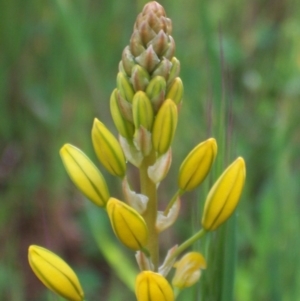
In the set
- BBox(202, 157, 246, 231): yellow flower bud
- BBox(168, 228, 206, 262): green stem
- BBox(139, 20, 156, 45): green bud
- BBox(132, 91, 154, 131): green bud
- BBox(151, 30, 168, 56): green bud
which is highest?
BBox(139, 20, 156, 45): green bud

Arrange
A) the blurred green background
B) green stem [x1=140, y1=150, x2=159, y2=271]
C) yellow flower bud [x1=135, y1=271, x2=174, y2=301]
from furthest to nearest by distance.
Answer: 1. the blurred green background
2. green stem [x1=140, y1=150, x2=159, y2=271]
3. yellow flower bud [x1=135, y1=271, x2=174, y2=301]

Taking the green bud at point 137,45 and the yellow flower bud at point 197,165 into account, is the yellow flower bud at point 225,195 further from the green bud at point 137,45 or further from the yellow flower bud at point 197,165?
the green bud at point 137,45

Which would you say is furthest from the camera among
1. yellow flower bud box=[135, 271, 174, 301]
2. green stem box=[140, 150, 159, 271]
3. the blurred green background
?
the blurred green background

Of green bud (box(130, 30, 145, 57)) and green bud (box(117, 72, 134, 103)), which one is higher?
green bud (box(130, 30, 145, 57))

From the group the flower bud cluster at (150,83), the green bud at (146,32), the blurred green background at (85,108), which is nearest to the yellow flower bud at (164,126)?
the flower bud cluster at (150,83)

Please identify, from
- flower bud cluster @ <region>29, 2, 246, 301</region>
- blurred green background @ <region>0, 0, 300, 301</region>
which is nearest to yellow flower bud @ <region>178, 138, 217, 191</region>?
flower bud cluster @ <region>29, 2, 246, 301</region>

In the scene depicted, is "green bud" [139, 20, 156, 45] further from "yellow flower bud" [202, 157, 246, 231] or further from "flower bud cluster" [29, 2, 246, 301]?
"yellow flower bud" [202, 157, 246, 231]

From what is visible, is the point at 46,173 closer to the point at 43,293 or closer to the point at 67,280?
the point at 43,293

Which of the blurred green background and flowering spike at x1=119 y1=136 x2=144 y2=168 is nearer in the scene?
flowering spike at x1=119 y1=136 x2=144 y2=168

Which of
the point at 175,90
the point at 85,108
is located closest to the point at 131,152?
the point at 175,90
